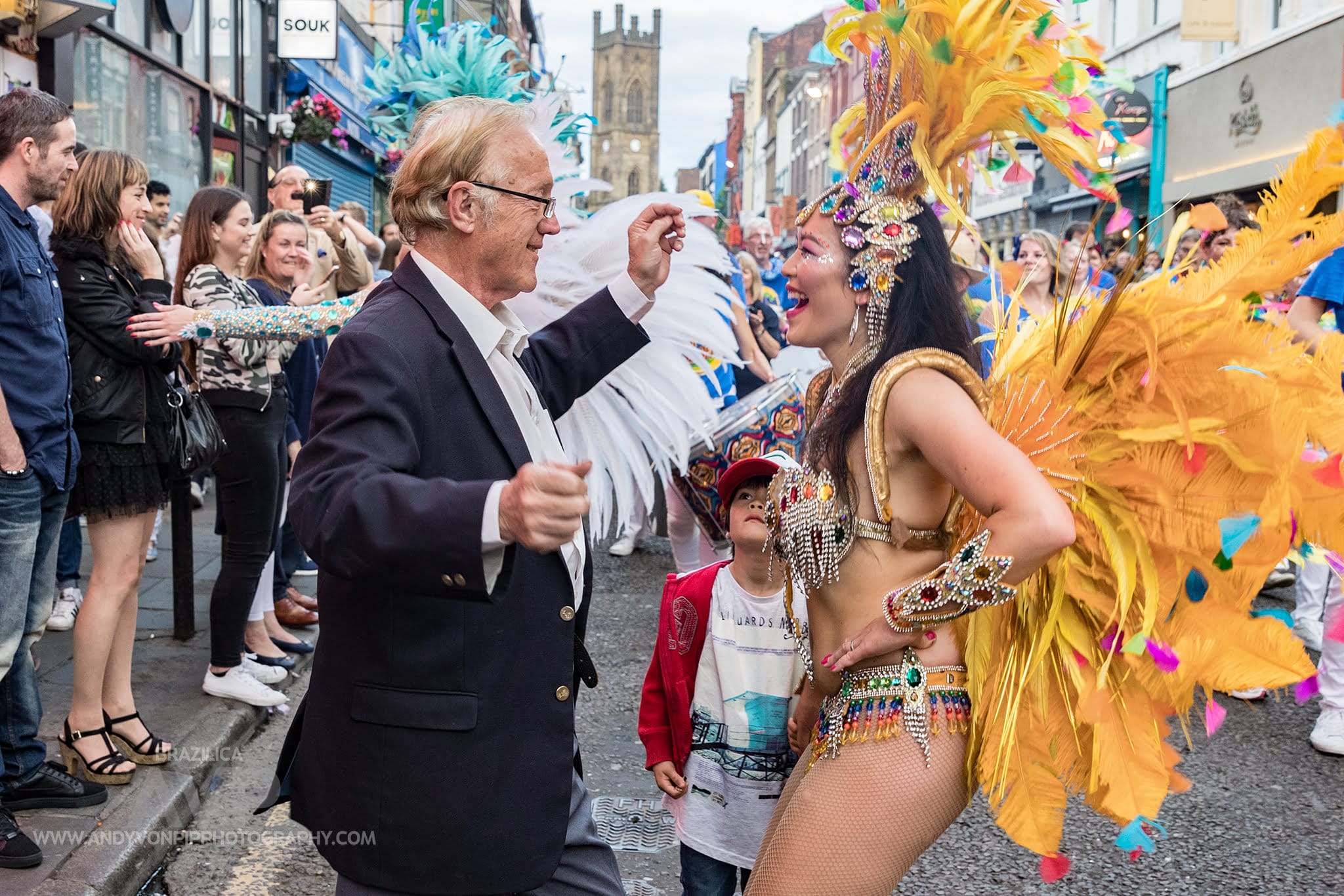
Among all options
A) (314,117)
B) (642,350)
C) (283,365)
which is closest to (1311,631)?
(642,350)

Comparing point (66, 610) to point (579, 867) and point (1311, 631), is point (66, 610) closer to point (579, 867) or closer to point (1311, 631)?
point (579, 867)

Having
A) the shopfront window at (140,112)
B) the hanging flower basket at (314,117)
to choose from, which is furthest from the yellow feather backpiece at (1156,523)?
the hanging flower basket at (314,117)

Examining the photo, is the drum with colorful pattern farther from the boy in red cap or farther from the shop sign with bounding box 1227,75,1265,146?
the shop sign with bounding box 1227,75,1265,146

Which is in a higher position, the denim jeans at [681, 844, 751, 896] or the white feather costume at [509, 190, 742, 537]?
the white feather costume at [509, 190, 742, 537]

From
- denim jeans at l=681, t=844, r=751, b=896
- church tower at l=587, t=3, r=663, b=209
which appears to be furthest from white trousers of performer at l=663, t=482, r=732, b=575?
church tower at l=587, t=3, r=663, b=209

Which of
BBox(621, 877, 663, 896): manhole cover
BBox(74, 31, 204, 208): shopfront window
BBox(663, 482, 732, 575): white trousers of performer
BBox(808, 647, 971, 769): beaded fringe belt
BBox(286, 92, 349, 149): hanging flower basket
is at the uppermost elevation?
BBox(286, 92, 349, 149): hanging flower basket

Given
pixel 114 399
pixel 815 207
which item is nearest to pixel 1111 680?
pixel 815 207

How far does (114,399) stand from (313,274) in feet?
10.4

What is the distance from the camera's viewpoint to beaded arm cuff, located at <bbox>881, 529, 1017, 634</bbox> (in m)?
2.00

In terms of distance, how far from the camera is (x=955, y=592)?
2.03m

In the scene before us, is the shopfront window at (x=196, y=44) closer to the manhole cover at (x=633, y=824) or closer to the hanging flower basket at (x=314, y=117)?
the hanging flower basket at (x=314, y=117)

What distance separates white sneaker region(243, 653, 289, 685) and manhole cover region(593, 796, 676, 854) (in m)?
1.70

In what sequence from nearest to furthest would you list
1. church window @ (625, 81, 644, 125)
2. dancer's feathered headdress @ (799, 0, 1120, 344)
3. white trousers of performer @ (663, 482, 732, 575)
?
dancer's feathered headdress @ (799, 0, 1120, 344) → white trousers of performer @ (663, 482, 732, 575) → church window @ (625, 81, 644, 125)

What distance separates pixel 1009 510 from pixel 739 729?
1105mm
